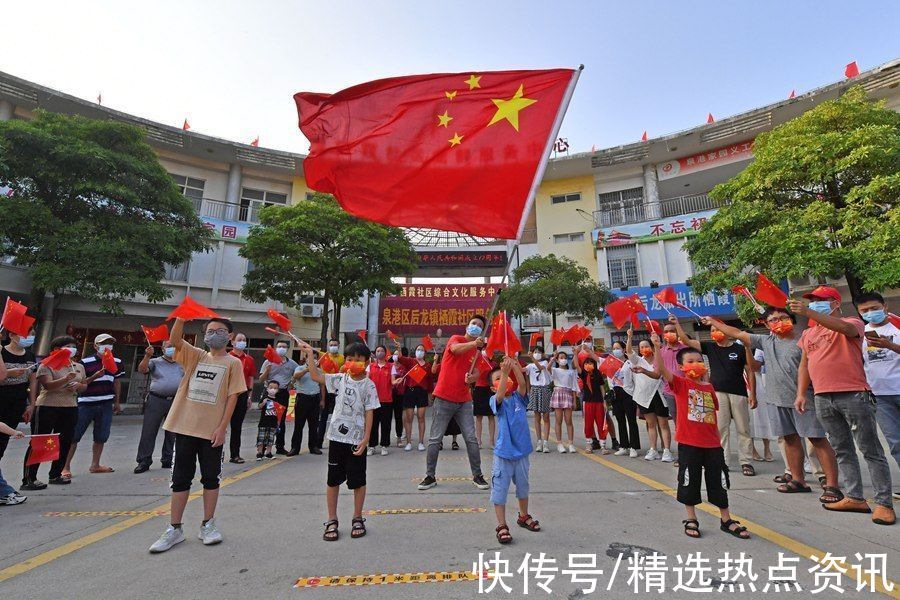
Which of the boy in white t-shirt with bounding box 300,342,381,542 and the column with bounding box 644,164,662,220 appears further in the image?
the column with bounding box 644,164,662,220

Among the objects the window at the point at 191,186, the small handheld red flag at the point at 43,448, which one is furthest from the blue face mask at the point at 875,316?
the window at the point at 191,186

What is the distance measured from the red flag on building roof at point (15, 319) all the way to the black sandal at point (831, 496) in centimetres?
794

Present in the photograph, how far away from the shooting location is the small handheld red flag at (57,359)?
16.6ft

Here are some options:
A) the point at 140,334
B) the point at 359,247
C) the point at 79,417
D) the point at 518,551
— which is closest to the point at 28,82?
the point at 140,334

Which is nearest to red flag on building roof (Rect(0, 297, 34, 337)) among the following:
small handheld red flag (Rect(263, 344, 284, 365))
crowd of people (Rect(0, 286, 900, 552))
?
crowd of people (Rect(0, 286, 900, 552))

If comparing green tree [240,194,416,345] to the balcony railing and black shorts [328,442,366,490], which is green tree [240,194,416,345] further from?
the balcony railing

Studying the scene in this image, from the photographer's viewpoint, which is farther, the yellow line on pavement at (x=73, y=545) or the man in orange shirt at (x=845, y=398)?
the man in orange shirt at (x=845, y=398)

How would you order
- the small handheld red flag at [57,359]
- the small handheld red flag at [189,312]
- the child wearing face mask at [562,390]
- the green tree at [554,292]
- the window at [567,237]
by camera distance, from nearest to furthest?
the small handheld red flag at [189,312], the small handheld red flag at [57,359], the child wearing face mask at [562,390], the green tree at [554,292], the window at [567,237]

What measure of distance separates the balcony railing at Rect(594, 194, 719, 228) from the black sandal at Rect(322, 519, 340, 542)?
23004 millimetres

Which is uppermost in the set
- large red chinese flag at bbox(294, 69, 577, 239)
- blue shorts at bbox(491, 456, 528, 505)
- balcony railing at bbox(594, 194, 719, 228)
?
balcony railing at bbox(594, 194, 719, 228)

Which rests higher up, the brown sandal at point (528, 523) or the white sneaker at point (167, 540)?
the brown sandal at point (528, 523)

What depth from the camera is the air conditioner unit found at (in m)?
23.1

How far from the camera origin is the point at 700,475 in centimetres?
335

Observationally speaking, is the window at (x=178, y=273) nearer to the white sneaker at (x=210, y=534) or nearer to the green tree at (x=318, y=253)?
the green tree at (x=318, y=253)
